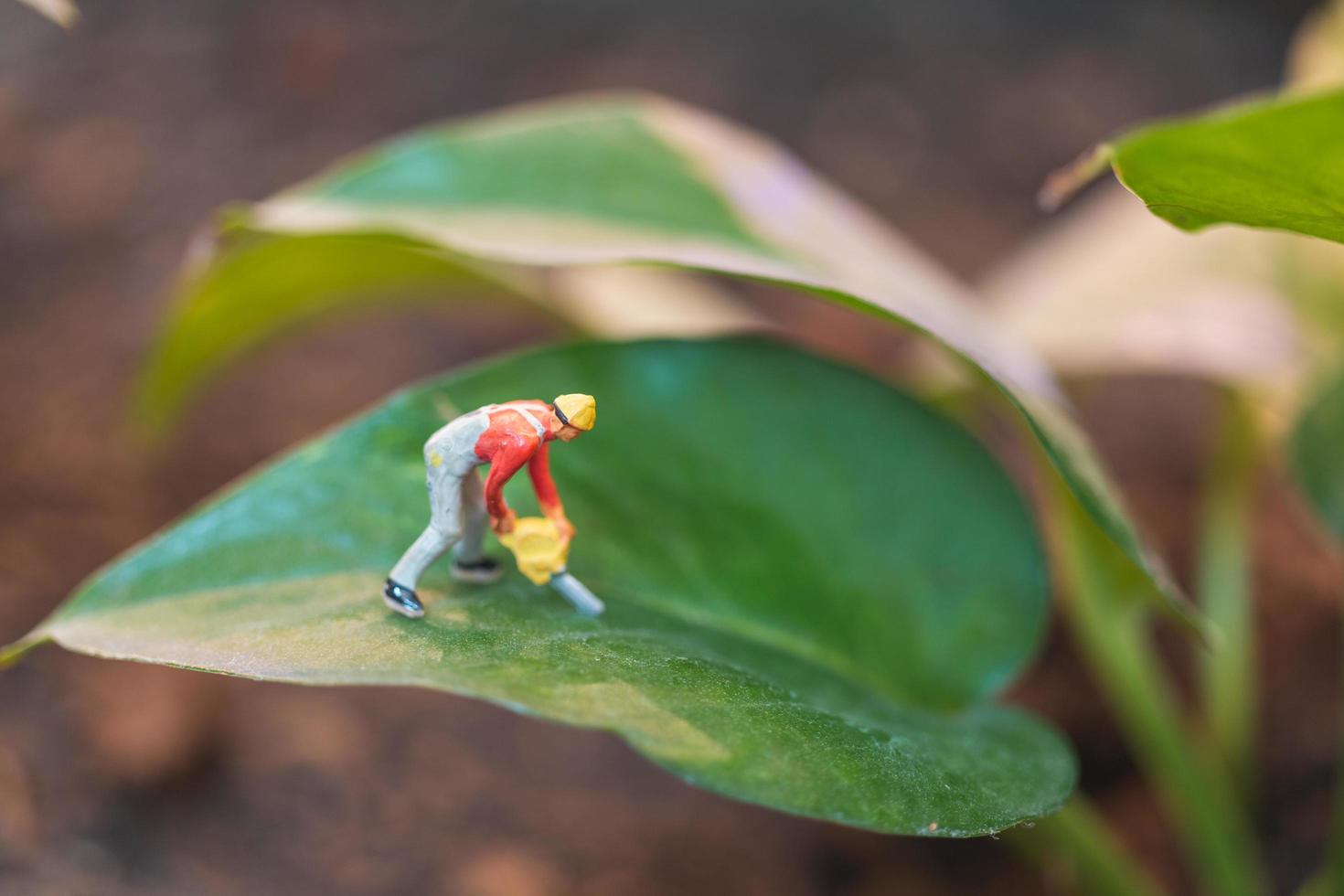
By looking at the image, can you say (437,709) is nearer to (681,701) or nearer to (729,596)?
(729,596)

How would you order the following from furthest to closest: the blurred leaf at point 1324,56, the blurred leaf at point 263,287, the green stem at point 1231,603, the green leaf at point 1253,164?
the blurred leaf at point 1324,56
the green stem at point 1231,603
the blurred leaf at point 263,287
the green leaf at point 1253,164

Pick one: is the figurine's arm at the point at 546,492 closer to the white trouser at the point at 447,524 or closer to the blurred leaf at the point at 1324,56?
the white trouser at the point at 447,524

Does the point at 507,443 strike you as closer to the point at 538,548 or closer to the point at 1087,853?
the point at 538,548

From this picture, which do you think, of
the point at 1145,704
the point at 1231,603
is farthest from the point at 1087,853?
the point at 1231,603

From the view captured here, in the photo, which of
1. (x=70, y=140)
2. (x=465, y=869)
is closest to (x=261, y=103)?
(x=70, y=140)

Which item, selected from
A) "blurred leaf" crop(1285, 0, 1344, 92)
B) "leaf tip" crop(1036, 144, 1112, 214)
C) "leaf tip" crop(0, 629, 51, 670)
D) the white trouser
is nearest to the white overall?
the white trouser

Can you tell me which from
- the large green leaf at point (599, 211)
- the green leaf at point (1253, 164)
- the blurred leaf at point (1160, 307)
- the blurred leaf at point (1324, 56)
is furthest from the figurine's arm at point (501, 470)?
the blurred leaf at point (1324, 56)

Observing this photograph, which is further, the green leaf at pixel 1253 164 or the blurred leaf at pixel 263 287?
the blurred leaf at pixel 263 287
